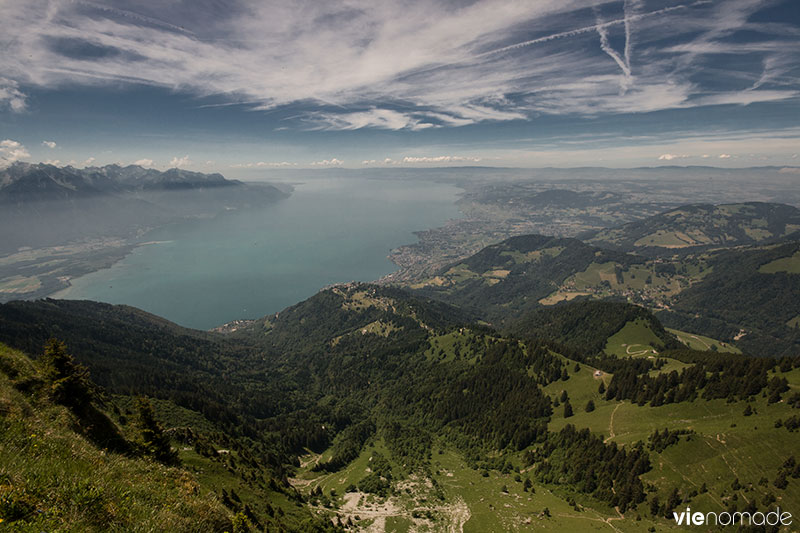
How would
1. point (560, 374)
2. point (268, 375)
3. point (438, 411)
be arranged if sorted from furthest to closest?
point (268, 375), point (438, 411), point (560, 374)

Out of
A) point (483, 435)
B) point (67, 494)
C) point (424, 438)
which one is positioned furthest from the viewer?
point (424, 438)

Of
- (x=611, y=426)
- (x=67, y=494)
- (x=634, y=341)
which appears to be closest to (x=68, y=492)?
(x=67, y=494)

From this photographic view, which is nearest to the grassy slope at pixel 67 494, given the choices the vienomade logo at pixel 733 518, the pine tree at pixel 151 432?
the pine tree at pixel 151 432

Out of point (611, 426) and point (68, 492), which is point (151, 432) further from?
point (611, 426)

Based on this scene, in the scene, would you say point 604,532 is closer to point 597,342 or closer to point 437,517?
point 437,517

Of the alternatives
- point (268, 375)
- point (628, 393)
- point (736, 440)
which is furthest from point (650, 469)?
point (268, 375)

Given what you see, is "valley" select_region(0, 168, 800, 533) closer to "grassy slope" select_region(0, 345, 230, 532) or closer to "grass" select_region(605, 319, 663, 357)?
"grassy slope" select_region(0, 345, 230, 532)

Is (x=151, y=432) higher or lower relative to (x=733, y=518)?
higher

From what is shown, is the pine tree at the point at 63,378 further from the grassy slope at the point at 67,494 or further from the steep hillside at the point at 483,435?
the grassy slope at the point at 67,494
